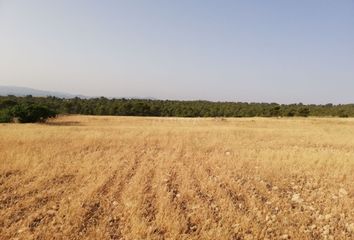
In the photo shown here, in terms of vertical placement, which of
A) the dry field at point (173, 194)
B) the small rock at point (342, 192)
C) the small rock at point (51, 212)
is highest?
the small rock at point (342, 192)

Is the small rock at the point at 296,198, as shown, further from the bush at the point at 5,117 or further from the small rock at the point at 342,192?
the bush at the point at 5,117

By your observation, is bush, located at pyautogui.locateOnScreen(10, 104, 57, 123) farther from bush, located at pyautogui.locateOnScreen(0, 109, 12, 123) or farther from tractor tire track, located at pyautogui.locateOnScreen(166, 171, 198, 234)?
tractor tire track, located at pyautogui.locateOnScreen(166, 171, 198, 234)

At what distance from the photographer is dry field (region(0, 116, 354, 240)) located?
21.9 ft

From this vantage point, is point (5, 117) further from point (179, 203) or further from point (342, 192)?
point (342, 192)

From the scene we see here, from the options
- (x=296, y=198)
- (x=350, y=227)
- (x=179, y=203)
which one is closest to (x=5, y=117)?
(x=179, y=203)

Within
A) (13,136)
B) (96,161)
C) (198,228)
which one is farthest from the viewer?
(13,136)

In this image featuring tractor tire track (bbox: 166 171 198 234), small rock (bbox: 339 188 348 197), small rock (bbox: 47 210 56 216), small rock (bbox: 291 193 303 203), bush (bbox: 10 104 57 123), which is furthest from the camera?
bush (bbox: 10 104 57 123)

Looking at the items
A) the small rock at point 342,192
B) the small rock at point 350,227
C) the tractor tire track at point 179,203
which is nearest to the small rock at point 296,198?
the small rock at point 342,192

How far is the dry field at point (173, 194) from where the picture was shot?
6.68 metres

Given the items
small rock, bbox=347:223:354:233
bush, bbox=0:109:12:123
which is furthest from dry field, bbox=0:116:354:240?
A: bush, bbox=0:109:12:123

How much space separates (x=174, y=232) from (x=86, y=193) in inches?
124

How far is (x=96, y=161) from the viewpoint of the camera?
13008 millimetres

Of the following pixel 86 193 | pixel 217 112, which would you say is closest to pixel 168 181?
pixel 86 193

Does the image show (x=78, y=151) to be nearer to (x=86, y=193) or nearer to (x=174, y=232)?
(x=86, y=193)
